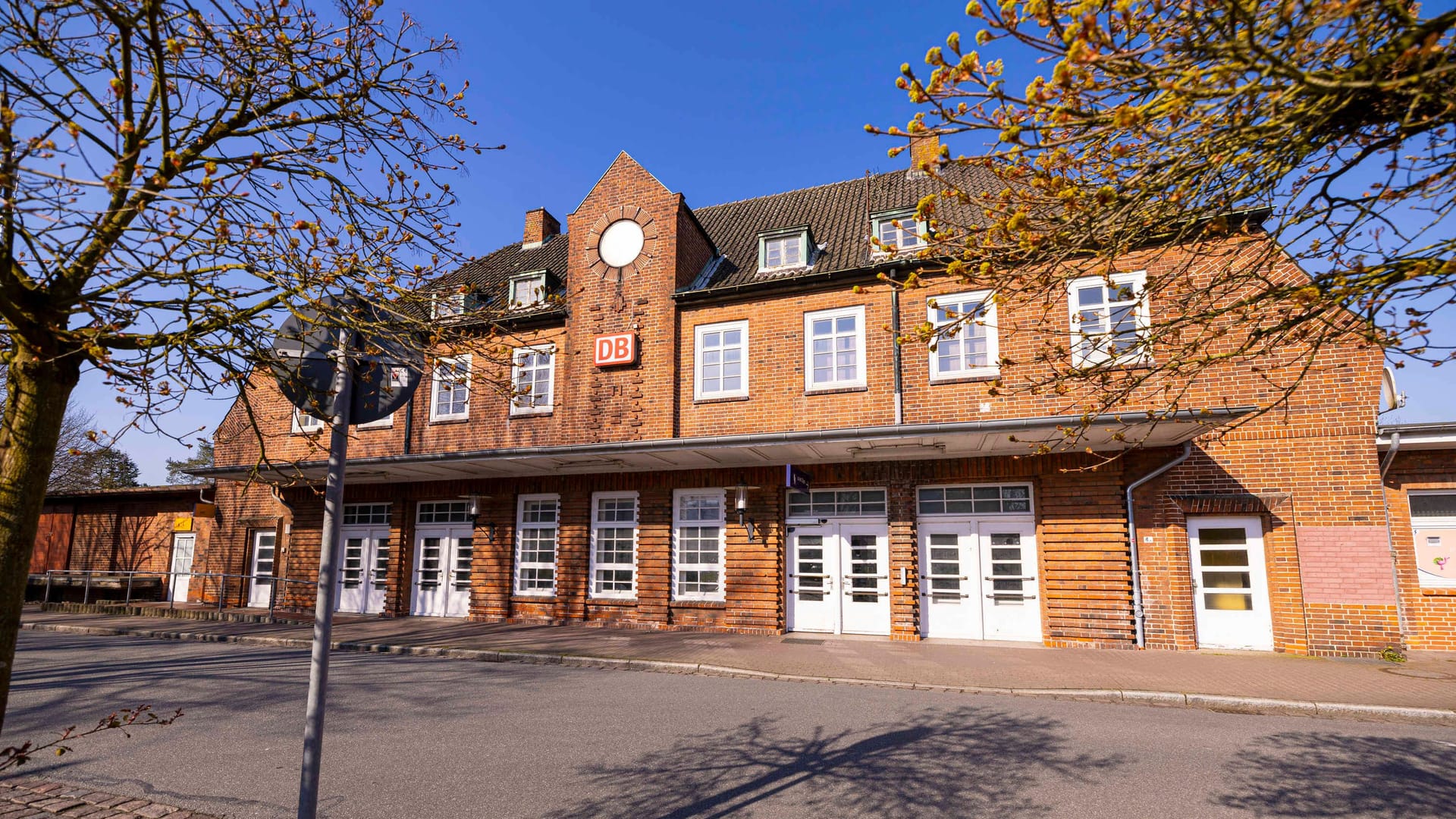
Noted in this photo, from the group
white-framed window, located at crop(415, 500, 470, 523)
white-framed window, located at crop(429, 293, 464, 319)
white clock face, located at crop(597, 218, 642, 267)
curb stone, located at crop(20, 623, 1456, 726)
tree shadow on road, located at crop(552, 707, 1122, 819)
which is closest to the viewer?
white-framed window, located at crop(429, 293, 464, 319)

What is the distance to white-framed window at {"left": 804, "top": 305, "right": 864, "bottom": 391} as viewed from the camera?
13.7 metres

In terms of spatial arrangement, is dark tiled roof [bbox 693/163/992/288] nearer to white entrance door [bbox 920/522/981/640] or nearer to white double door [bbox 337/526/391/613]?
white entrance door [bbox 920/522/981/640]

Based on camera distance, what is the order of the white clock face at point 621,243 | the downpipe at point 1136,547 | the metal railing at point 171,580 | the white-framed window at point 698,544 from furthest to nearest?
the metal railing at point 171,580, the white clock face at point 621,243, the white-framed window at point 698,544, the downpipe at point 1136,547

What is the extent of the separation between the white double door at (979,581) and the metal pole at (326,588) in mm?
11138

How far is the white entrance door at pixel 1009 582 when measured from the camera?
12180 mm

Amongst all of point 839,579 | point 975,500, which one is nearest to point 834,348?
point 975,500

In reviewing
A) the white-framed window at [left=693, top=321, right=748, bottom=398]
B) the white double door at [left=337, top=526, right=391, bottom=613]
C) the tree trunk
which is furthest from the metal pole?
the white double door at [left=337, top=526, right=391, bottom=613]

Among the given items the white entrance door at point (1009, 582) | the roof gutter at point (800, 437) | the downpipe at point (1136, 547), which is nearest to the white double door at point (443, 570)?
the roof gutter at point (800, 437)

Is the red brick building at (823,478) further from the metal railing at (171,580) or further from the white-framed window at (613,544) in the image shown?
the metal railing at (171,580)

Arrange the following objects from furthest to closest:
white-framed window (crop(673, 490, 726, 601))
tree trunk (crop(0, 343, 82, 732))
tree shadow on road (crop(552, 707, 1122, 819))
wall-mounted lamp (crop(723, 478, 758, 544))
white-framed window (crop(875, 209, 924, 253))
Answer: white-framed window (crop(673, 490, 726, 601)) → white-framed window (crop(875, 209, 924, 253)) → wall-mounted lamp (crop(723, 478, 758, 544)) → tree shadow on road (crop(552, 707, 1122, 819)) → tree trunk (crop(0, 343, 82, 732))

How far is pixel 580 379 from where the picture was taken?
51.7 feet

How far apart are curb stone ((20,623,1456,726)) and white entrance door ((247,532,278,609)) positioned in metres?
6.06

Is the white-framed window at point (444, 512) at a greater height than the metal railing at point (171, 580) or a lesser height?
greater

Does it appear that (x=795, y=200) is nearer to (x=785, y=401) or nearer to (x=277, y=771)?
(x=785, y=401)
